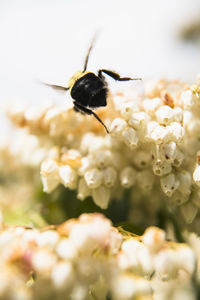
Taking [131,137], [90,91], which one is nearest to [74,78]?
[90,91]

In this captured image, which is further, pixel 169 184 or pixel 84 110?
pixel 84 110

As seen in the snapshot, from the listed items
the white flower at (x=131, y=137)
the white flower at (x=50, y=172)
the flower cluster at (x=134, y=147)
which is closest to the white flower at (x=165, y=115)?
the flower cluster at (x=134, y=147)

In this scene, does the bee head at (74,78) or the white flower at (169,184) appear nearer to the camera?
the white flower at (169,184)

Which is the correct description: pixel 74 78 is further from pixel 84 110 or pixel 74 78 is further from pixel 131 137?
pixel 131 137

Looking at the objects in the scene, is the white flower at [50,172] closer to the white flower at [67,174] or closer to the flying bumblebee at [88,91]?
the white flower at [67,174]

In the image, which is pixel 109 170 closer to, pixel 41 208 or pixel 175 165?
pixel 175 165

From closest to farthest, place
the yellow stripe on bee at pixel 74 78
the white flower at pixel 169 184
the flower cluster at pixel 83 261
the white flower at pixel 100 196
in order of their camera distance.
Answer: the flower cluster at pixel 83 261 → the white flower at pixel 169 184 → the white flower at pixel 100 196 → the yellow stripe on bee at pixel 74 78
